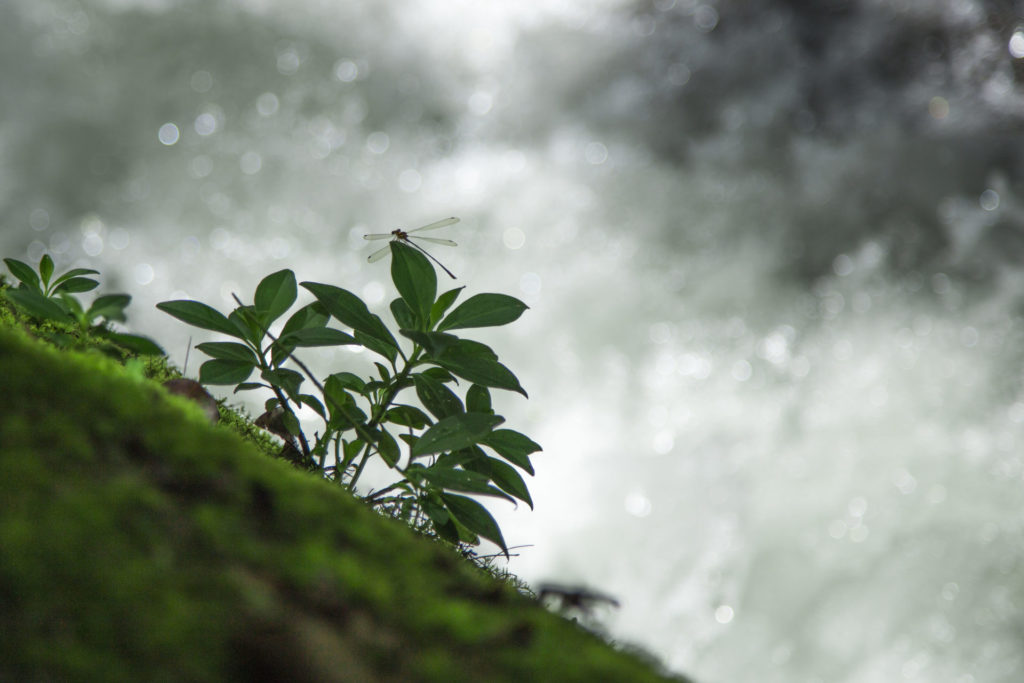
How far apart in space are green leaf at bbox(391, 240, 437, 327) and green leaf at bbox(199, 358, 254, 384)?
0.32m

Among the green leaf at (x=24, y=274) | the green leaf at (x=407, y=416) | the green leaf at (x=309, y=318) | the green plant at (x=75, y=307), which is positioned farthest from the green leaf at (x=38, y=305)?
the green leaf at (x=407, y=416)

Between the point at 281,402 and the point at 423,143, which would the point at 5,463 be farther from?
the point at 423,143

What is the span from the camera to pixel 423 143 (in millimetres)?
12484

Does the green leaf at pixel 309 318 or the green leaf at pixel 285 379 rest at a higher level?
the green leaf at pixel 309 318

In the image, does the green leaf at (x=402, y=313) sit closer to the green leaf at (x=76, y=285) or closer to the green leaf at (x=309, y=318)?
the green leaf at (x=309, y=318)

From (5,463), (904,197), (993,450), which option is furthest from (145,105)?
(993,450)

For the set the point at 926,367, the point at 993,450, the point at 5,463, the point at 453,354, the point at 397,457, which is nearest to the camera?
the point at 5,463

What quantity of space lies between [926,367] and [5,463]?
13.5 meters

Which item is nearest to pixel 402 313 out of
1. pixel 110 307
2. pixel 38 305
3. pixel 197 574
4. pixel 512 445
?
pixel 512 445

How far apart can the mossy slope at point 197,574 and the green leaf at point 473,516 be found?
44 cm

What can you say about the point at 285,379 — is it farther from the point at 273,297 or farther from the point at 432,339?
the point at 432,339

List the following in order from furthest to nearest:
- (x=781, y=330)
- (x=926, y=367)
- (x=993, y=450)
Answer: (x=781, y=330)
(x=926, y=367)
(x=993, y=450)

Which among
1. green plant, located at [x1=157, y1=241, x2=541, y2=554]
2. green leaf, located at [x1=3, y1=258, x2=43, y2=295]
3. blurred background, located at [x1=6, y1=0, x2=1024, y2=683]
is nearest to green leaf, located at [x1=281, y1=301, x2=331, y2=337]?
green plant, located at [x1=157, y1=241, x2=541, y2=554]

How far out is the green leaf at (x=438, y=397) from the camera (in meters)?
1.00
